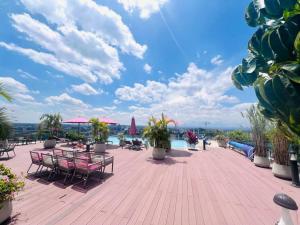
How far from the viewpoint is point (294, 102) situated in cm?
99

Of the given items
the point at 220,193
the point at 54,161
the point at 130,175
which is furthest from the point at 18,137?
the point at 220,193

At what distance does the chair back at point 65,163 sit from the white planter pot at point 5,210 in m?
2.01

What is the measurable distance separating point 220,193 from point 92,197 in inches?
134

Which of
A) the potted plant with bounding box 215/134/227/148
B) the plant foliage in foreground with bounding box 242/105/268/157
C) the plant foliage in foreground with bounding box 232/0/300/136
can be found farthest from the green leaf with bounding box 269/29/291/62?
the potted plant with bounding box 215/134/227/148

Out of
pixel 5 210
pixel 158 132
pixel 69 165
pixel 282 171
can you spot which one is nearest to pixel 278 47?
pixel 5 210

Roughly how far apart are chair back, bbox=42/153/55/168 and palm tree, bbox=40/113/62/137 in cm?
705

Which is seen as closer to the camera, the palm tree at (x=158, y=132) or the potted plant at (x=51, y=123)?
the palm tree at (x=158, y=132)

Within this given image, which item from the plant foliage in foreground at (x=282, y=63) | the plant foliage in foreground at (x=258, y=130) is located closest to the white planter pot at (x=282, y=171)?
the plant foliage in foreground at (x=258, y=130)

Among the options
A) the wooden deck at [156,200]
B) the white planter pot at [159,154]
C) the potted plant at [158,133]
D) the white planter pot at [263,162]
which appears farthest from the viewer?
the potted plant at [158,133]

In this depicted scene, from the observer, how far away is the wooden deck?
3.30m

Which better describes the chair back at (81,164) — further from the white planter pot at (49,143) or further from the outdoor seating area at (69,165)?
the white planter pot at (49,143)

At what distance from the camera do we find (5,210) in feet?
10.4

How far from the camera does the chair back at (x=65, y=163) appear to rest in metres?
5.29

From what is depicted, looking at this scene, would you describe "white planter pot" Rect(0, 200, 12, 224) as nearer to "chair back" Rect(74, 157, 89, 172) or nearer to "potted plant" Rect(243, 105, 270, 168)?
"chair back" Rect(74, 157, 89, 172)
